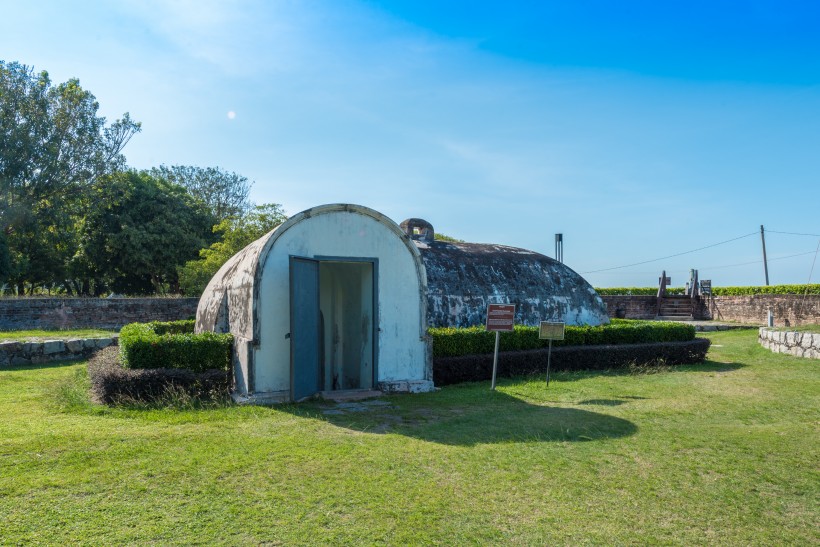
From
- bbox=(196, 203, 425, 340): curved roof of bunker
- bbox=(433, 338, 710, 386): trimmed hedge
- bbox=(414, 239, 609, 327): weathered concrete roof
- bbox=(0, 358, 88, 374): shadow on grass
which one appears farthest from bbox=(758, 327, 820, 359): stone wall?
bbox=(0, 358, 88, 374): shadow on grass

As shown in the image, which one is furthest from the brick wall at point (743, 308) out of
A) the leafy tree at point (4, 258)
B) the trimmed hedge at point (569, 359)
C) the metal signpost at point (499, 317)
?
the leafy tree at point (4, 258)

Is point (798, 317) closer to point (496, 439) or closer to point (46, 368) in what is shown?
point (496, 439)

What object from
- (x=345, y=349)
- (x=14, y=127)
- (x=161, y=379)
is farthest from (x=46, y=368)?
(x=14, y=127)

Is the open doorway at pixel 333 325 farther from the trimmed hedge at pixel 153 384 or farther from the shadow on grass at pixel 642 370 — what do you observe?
the shadow on grass at pixel 642 370

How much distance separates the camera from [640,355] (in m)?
13.4

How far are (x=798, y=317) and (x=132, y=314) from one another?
83.0 ft

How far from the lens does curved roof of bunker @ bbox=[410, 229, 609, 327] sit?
43.7ft

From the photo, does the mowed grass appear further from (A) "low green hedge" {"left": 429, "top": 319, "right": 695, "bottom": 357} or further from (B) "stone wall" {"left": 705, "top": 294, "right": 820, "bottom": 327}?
(B) "stone wall" {"left": 705, "top": 294, "right": 820, "bottom": 327}

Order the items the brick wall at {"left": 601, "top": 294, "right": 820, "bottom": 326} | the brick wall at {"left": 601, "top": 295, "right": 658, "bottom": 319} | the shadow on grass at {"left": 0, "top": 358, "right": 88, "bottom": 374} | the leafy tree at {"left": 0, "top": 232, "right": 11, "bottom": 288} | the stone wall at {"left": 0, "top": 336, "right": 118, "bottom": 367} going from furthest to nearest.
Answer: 1. the brick wall at {"left": 601, "top": 295, "right": 658, "bottom": 319}
2. the leafy tree at {"left": 0, "top": 232, "right": 11, "bottom": 288}
3. the brick wall at {"left": 601, "top": 294, "right": 820, "bottom": 326}
4. the stone wall at {"left": 0, "top": 336, "right": 118, "bottom": 367}
5. the shadow on grass at {"left": 0, "top": 358, "right": 88, "bottom": 374}

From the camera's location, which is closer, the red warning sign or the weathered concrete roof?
the red warning sign

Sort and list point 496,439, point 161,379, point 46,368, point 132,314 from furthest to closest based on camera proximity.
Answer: point 132,314, point 46,368, point 161,379, point 496,439

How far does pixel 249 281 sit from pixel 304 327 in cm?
111

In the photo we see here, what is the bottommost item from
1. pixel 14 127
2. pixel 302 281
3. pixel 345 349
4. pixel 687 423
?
pixel 687 423

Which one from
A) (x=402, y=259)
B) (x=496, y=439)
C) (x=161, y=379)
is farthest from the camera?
(x=402, y=259)
